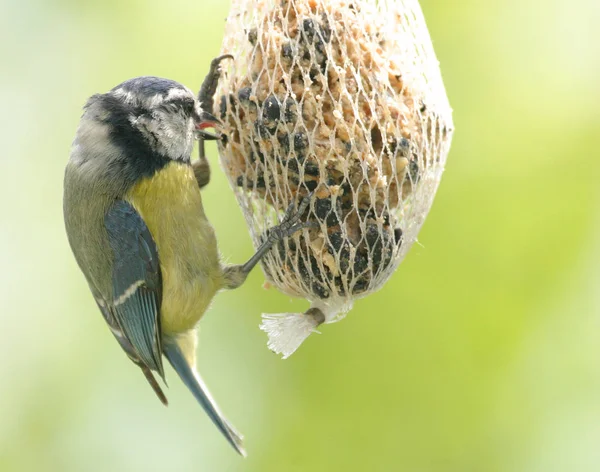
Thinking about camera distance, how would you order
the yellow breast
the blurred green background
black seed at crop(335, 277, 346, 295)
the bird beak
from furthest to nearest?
the blurred green background → the yellow breast → the bird beak → black seed at crop(335, 277, 346, 295)

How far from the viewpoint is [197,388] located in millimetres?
2938

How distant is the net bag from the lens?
83.8 inches

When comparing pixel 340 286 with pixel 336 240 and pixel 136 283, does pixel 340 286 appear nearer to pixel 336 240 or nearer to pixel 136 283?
pixel 336 240

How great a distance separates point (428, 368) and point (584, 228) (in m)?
0.76

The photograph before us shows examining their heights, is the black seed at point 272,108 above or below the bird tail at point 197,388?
above

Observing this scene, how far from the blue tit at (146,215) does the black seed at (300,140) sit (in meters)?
0.27

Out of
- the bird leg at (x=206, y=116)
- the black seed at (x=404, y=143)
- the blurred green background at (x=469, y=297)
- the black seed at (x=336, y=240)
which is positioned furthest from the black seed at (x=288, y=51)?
the blurred green background at (x=469, y=297)

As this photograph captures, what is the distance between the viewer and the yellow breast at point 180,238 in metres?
2.49

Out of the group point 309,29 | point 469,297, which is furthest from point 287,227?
point 469,297

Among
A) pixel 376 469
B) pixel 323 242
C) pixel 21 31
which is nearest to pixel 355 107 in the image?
pixel 323 242

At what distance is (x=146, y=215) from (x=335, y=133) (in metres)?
0.76

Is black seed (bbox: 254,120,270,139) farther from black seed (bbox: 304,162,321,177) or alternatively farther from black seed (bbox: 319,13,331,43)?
black seed (bbox: 319,13,331,43)

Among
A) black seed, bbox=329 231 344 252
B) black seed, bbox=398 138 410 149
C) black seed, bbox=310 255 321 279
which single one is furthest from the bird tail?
black seed, bbox=398 138 410 149

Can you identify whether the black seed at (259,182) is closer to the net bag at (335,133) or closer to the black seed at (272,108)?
the net bag at (335,133)
